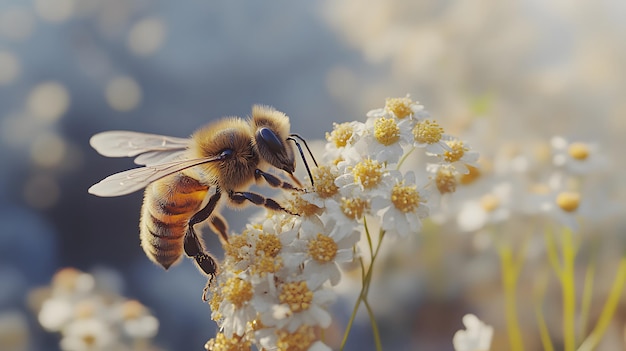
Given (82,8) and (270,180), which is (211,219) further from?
(82,8)

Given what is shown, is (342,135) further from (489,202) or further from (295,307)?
(489,202)

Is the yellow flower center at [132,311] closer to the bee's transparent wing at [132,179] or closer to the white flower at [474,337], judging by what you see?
the bee's transparent wing at [132,179]

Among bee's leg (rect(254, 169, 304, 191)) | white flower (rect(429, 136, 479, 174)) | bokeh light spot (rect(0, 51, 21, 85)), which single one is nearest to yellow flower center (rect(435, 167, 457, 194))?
white flower (rect(429, 136, 479, 174))

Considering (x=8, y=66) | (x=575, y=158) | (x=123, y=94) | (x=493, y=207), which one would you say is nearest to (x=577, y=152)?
(x=575, y=158)

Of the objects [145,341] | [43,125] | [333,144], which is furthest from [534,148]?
[43,125]

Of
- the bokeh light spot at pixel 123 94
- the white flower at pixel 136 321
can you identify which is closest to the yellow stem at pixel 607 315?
the white flower at pixel 136 321
